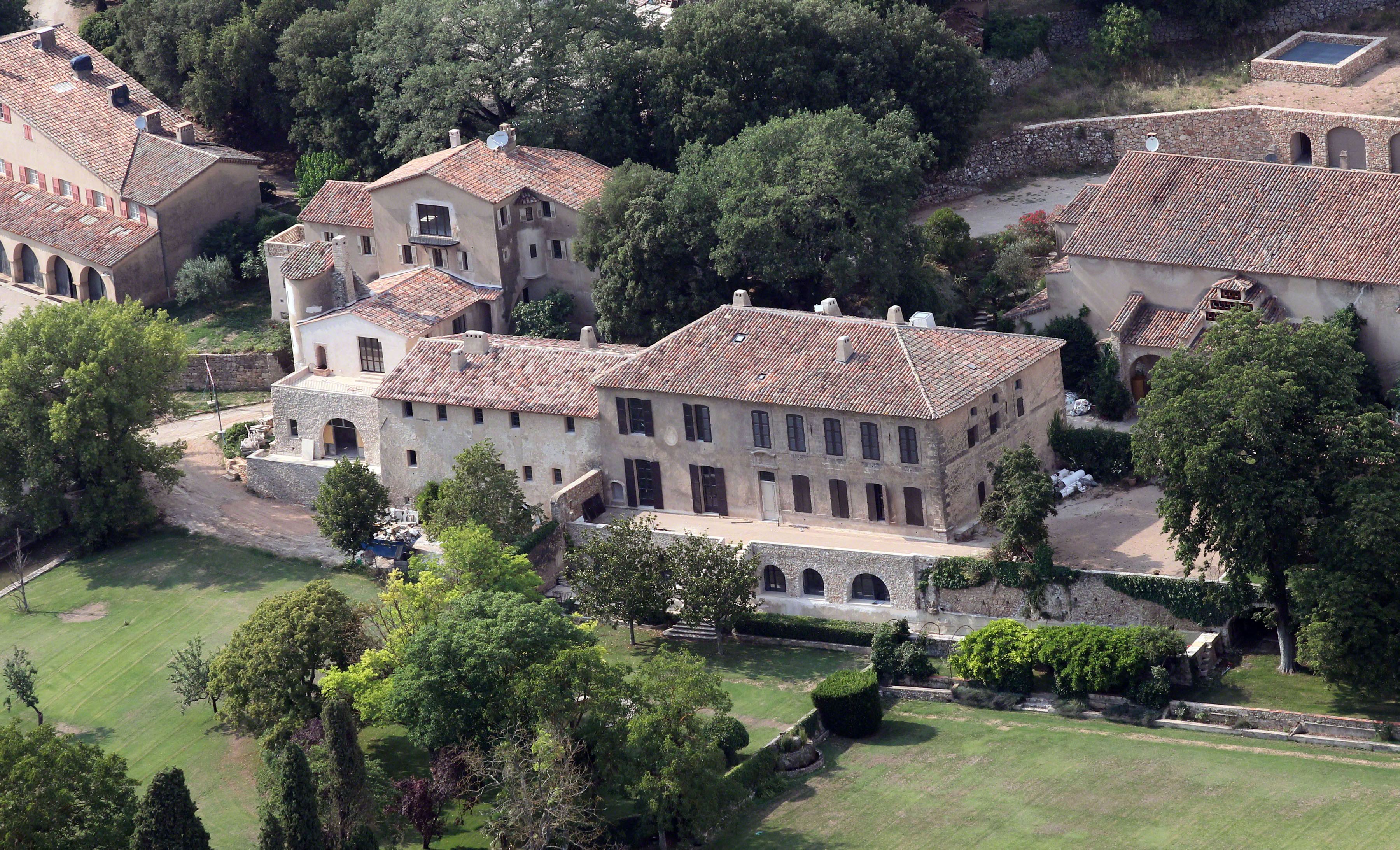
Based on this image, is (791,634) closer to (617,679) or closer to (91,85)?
(617,679)

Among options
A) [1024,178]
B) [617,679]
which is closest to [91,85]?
[1024,178]

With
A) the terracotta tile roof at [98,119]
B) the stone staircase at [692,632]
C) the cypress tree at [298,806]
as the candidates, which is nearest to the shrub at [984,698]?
the stone staircase at [692,632]

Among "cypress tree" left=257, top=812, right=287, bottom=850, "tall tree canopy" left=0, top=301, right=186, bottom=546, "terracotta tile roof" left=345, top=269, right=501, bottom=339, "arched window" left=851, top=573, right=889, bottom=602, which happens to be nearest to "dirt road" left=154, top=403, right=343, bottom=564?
"tall tree canopy" left=0, top=301, right=186, bottom=546

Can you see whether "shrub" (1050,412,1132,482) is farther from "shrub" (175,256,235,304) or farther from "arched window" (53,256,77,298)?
"arched window" (53,256,77,298)

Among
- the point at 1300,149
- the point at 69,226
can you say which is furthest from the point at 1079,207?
the point at 69,226

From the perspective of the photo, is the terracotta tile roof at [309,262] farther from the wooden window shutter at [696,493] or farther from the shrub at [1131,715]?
the shrub at [1131,715]

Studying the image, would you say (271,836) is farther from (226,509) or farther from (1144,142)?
(1144,142)
